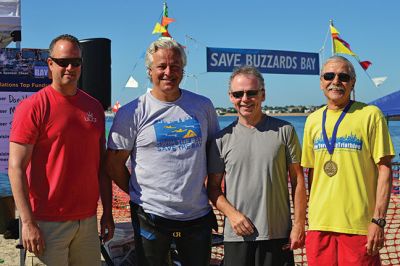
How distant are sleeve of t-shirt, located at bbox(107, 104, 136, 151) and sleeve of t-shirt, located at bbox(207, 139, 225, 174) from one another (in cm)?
51

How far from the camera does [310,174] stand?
9.96 ft

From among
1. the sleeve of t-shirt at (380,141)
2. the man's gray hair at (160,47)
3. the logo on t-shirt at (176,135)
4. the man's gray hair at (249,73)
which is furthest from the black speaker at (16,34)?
the sleeve of t-shirt at (380,141)

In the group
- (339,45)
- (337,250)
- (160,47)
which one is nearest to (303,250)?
(337,250)

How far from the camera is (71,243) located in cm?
296

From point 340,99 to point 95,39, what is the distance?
2.62 metres

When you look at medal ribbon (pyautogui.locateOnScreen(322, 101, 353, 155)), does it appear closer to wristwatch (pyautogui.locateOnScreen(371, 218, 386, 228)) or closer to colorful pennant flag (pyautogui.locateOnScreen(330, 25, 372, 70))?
wristwatch (pyautogui.locateOnScreen(371, 218, 386, 228))

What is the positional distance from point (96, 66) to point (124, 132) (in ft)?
6.00

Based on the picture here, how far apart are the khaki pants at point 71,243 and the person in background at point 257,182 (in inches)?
34.0

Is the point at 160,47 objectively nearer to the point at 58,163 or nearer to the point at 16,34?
the point at 58,163

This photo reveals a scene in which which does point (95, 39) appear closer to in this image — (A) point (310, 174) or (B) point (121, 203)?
(A) point (310, 174)

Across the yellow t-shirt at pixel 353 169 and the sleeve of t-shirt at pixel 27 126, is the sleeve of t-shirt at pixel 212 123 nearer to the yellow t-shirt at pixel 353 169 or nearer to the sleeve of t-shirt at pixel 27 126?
the yellow t-shirt at pixel 353 169

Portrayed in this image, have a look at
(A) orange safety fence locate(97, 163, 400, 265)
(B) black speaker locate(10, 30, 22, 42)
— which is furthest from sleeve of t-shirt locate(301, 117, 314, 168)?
(B) black speaker locate(10, 30, 22, 42)

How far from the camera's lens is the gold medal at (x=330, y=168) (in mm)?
2826

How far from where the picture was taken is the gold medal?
2826 millimetres
